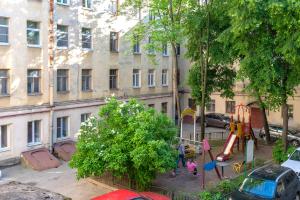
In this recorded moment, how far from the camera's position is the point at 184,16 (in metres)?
25.1

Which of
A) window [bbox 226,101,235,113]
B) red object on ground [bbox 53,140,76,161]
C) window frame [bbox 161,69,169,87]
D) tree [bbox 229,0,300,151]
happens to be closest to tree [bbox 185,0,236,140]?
tree [bbox 229,0,300,151]

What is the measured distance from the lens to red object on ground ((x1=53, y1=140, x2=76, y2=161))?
74.7 ft

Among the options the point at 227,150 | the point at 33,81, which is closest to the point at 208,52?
the point at 227,150

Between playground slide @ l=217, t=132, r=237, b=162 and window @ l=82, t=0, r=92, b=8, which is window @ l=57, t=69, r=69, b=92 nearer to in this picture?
window @ l=82, t=0, r=92, b=8

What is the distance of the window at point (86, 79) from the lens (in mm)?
26281

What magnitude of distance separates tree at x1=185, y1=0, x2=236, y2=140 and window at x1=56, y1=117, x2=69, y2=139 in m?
8.64

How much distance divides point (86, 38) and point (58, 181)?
36.4 feet

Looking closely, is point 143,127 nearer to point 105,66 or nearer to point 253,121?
point 105,66

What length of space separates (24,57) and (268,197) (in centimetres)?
1509

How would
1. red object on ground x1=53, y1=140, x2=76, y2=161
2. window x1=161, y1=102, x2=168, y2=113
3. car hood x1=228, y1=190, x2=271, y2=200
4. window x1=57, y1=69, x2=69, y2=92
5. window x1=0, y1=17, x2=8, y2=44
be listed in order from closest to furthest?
car hood x1=228, y1=190, x2=271, y2=200
window x1=0, y1=17, x2=8, y2=44
red object on ground x1=53, y1=140, x2=76, y2=161
window x1=57, y1=69, x2=69, y2=92
window x1=161, y1=102, x2=168, y2=113

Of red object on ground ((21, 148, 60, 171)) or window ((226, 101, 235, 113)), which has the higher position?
window ((226, 101, 235, 113))

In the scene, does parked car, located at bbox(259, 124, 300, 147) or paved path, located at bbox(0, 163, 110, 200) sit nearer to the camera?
paved path, located at bbox(0, 163, 110, 200)

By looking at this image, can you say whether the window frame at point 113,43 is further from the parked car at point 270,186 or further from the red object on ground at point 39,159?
the parked car at point 270,186

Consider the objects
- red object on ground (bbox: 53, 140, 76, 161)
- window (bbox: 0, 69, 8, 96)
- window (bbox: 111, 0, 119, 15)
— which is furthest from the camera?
window (bbox: 111, 0, 119, 15)
